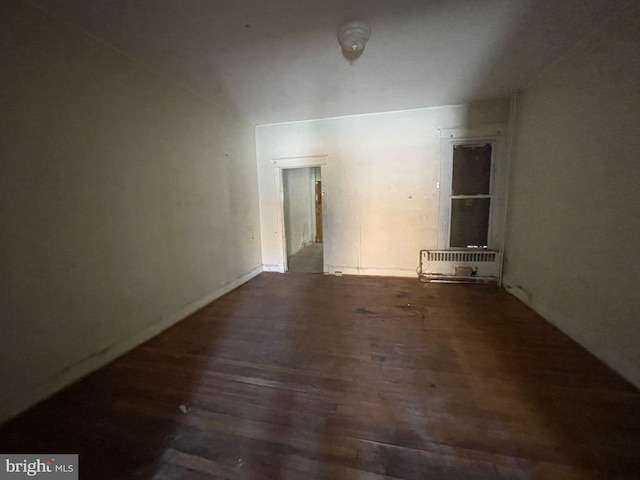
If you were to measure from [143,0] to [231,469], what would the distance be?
101 inches

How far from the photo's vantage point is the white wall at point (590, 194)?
1578 millimetres

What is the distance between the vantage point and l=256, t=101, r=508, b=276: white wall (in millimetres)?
3473

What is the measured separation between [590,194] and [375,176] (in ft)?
7.53

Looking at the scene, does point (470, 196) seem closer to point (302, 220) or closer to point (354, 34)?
point (354, 34)

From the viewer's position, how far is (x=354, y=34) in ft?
5.70

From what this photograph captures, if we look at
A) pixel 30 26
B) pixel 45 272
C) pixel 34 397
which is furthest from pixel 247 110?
pixel 34 397

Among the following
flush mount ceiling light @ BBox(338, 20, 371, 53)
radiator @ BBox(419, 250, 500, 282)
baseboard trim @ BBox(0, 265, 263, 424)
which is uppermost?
flush mount ceiling light @ BBox(338, 20, 371, 53)

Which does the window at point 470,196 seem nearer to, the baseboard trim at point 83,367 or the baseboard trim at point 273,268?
the baseboard trim at point 273,268

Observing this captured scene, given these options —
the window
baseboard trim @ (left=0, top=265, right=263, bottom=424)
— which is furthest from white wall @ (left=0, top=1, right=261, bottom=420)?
the window

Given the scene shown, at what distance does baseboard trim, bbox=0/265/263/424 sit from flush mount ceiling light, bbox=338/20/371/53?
288 centimetres

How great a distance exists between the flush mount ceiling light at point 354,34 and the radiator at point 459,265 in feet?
8.99

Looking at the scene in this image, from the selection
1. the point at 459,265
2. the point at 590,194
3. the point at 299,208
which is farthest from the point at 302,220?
the point at 590,194

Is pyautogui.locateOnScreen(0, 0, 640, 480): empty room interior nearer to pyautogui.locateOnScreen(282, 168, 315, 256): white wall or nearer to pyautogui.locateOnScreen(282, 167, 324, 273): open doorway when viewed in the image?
pyautogui.locateOnScreen(282, 167, 324, 273): open doorway

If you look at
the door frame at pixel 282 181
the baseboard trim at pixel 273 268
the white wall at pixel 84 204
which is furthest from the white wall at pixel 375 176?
the white wall at pixel 84 204
